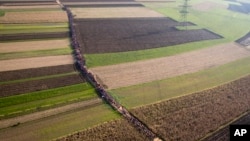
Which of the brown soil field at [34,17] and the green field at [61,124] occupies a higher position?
the brown soil field at [34,17]

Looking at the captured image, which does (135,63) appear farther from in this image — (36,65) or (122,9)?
(122,9)

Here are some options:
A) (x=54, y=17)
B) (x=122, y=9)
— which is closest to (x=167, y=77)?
(x=54, y=17)

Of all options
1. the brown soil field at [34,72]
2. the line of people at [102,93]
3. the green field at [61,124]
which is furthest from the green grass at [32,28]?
the green field at [61,124]

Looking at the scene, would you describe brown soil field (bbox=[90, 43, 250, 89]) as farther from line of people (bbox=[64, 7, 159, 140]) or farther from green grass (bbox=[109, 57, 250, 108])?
line of people (bbox=[64, 7, 159, 140])

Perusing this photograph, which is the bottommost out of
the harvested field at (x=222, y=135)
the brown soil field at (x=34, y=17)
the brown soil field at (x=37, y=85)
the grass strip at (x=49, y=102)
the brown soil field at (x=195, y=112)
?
the harvested field at (x=222, y=135)

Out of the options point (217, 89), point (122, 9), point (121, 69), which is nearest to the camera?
point (217, 89)

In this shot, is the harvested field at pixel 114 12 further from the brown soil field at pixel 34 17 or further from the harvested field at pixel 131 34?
the brown soil field at pixel 34 17

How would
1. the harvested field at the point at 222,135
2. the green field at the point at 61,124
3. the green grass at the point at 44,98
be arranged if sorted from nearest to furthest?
the green field at the point at 61,124 < the harvested field at the point at 222,135 < the green grass at the point at 44,98
